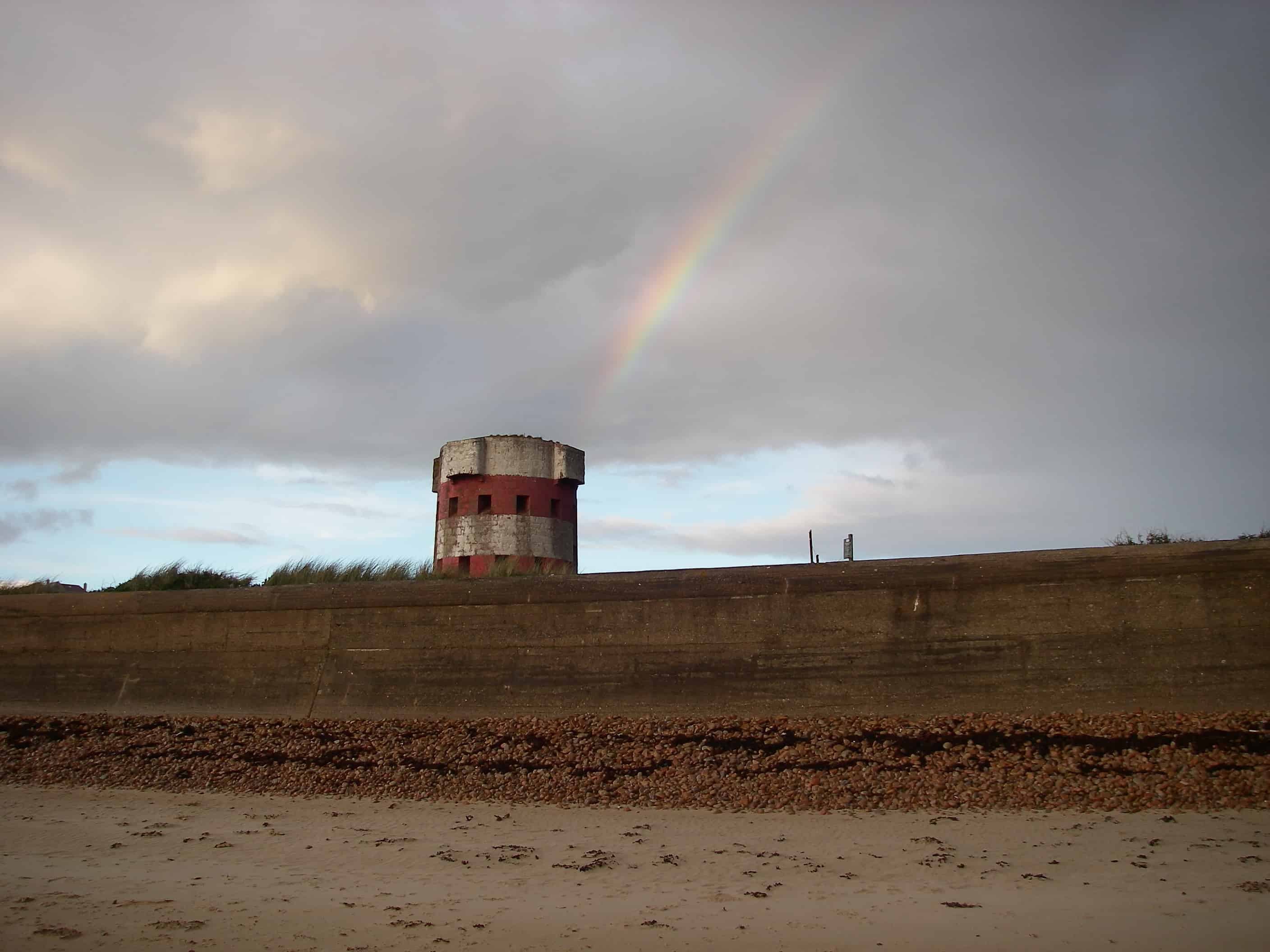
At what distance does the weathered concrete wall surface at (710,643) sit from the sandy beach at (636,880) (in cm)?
173

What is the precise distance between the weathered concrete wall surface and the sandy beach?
1.73 metres

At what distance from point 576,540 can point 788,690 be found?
9891 millimetres

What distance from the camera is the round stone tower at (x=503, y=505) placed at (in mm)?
15961

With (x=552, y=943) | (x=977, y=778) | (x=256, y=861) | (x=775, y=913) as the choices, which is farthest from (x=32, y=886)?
(x=977, y=778)

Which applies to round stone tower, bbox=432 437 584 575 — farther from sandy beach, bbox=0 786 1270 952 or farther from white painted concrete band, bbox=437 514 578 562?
sandy beach, bbox=0 786 1270 952

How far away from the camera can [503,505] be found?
16.1 metres

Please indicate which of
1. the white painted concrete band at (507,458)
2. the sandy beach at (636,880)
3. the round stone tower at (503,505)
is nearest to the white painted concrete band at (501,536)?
the round stone tower at (503,505)

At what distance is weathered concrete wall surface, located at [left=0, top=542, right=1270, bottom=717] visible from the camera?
6.92 meters

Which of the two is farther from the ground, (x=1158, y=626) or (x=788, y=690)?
(x=1158, y=626)

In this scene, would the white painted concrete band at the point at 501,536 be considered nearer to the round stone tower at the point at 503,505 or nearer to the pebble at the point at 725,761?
the round stone tower at the point at 503,505

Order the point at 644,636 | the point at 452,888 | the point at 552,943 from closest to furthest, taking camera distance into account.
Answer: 1. the point at 552,943
2. the point at 452,888
3. the point at 644,636

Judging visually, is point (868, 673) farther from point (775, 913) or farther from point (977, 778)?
point (775, 913)

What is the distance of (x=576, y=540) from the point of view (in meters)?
17.1

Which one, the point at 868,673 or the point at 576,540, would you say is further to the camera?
the point at 576,540
